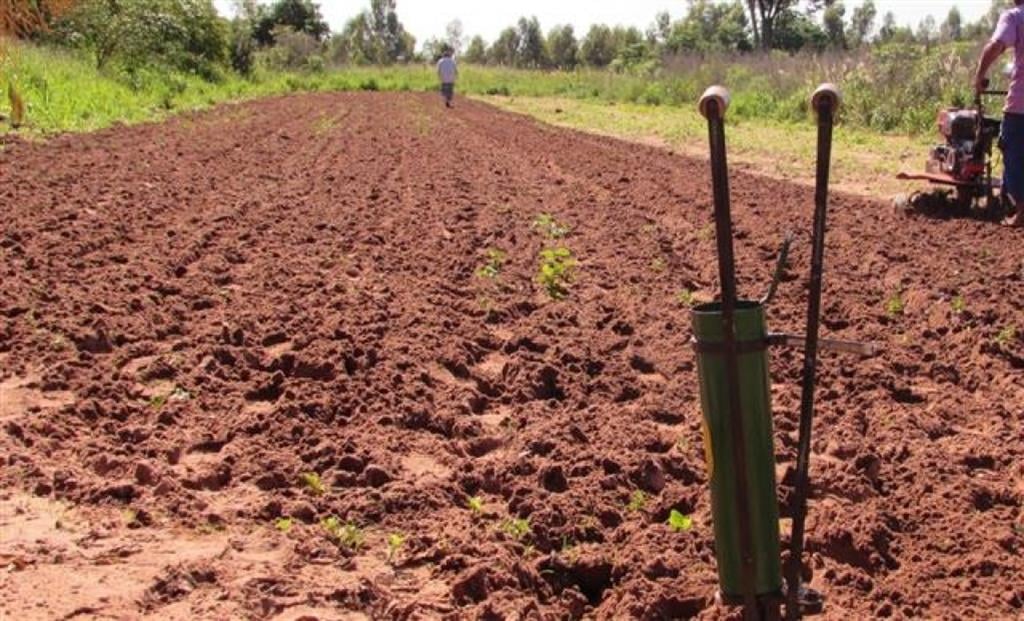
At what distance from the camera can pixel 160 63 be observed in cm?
3303

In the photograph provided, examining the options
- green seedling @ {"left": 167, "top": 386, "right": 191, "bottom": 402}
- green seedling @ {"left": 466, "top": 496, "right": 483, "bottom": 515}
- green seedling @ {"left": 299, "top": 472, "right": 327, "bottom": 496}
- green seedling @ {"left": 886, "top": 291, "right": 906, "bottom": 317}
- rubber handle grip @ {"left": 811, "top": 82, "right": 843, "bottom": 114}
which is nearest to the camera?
rubber handle grip @ {"left": 811, "top": 82, "right": 843, "bottom": 114}

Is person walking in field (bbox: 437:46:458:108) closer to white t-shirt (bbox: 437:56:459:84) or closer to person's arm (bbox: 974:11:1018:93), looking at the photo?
white t-shirt (bbox: 437:56:459:84)

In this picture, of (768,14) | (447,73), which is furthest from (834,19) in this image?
(447,73)

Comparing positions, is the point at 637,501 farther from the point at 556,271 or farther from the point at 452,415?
the point at 556,271

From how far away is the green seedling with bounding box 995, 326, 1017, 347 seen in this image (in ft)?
19.8

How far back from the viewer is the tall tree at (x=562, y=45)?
101938 millimetres

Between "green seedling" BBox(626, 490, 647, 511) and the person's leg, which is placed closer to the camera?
"green seedling" BBox(626, 490, 647, 511)

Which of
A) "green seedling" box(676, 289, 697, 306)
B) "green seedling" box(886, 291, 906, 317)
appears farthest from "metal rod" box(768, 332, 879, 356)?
"green seedling" box(676, 289, 697, 306)

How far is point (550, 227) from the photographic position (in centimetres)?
1036

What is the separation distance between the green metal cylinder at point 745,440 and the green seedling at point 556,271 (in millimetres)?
4757

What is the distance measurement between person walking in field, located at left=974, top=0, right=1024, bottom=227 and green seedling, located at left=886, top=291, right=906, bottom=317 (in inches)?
112

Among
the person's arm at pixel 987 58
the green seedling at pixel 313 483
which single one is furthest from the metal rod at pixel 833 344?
the person's arm at pixel 987 58

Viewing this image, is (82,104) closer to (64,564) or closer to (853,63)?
(853,63)

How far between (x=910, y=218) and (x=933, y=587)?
743cm
